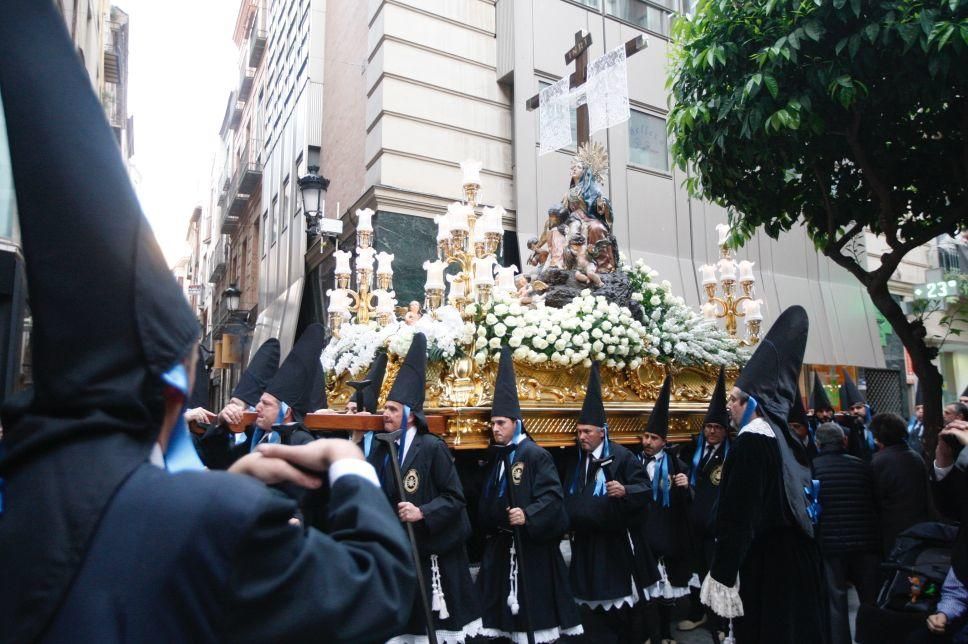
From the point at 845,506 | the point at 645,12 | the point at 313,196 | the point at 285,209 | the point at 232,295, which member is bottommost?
the point at 845,506

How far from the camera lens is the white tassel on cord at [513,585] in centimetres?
546

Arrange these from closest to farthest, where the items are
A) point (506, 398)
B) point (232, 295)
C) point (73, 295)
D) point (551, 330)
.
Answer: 1. point (73, 295)
2. point (506, 398)
3. point (551, 330)
4. point (232, 295)

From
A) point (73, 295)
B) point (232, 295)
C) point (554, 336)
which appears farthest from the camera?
point (232, 295)

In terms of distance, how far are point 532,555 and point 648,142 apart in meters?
12.8

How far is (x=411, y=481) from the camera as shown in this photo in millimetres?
5465

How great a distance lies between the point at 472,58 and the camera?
15227mm

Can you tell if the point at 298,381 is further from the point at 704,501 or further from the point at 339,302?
the point at 704,501

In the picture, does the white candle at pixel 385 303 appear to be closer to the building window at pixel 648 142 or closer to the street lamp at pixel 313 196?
the street lamp at pixel 313 196

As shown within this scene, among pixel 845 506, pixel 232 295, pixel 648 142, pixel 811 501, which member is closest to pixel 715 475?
pixel 845 506

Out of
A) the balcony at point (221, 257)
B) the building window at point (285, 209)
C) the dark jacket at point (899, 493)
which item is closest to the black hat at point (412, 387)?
the dark jacket at point (899, 493)

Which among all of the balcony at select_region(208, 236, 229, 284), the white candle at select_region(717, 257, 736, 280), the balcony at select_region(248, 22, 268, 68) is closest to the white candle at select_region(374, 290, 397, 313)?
the white candle at select_region(717, 257, 736, 280)

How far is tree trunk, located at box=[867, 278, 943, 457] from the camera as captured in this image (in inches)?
320

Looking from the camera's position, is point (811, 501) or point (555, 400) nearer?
point (811, 501)

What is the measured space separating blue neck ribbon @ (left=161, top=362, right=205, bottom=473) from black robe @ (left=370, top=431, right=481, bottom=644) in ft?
12.0
